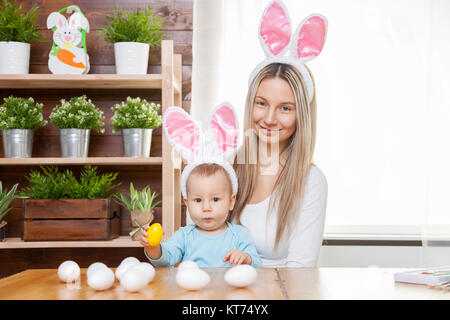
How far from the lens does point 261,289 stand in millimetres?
892

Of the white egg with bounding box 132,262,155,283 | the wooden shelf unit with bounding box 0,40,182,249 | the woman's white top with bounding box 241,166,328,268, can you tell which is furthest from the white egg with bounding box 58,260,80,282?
the wooden shelf unit with bounding box 0,40,182,249

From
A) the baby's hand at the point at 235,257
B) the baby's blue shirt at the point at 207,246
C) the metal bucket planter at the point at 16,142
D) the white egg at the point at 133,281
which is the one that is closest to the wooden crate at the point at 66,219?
the metal bucket planter at the point at 16,142

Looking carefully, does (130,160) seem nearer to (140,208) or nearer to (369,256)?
(140,208)

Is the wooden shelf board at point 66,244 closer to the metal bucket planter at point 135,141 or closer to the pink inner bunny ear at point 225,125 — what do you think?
the metal bucket planter at point 135,141

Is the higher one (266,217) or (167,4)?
(167,4)

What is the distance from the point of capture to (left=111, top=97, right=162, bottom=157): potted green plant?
7.04ft

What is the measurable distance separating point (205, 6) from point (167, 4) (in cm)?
23

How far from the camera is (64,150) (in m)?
2.16

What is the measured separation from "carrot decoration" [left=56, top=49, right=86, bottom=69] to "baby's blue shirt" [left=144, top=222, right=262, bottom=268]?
1037 mm

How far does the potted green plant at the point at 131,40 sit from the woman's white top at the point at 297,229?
90 centimetres

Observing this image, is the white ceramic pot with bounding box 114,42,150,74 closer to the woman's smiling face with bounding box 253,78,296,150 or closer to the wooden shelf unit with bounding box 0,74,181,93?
the wooden shelf unit with bounding box 0,74,181,93
